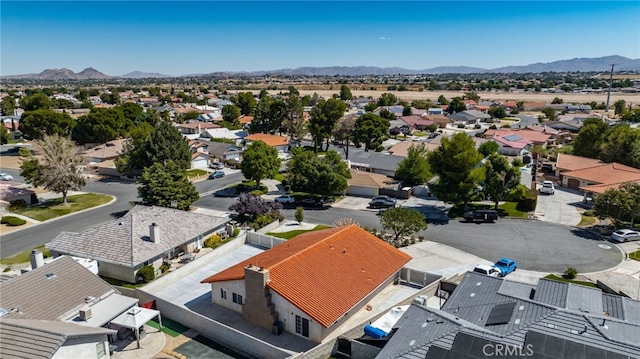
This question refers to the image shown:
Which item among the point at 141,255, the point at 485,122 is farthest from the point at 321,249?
the point at 485,122

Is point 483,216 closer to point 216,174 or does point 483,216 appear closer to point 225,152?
point 216,174

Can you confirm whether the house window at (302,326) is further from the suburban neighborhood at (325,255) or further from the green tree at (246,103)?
the green tree at (246,103)

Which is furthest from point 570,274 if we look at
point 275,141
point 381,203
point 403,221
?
point 275,141

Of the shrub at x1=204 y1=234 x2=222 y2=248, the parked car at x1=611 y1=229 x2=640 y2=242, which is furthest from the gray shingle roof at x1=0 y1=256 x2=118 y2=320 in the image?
the parked car at x1=611 y1=229 x2=640 y2=242

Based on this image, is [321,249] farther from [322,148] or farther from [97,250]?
[322,148]

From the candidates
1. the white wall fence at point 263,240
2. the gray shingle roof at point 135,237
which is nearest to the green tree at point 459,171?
the white wall fence at point 263,240

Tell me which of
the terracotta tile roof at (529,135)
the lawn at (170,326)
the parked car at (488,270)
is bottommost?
the lawn at (170,326)

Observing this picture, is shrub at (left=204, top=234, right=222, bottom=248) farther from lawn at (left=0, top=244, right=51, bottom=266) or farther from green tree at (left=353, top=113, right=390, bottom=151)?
green tree at (left=353, top=113, right=390, bottom=151)
